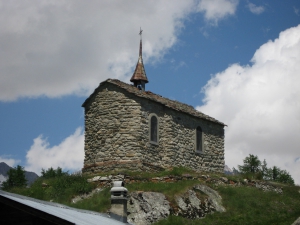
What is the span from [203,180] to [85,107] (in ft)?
30.8

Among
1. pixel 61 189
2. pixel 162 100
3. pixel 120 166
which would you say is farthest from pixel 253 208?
pixel 61 189

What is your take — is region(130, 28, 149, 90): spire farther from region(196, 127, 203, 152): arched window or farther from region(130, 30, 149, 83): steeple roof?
region(196, 127, 203, 152): arched window

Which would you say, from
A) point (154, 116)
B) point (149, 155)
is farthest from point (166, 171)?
point (154, 116)

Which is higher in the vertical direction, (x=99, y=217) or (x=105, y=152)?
(x=105, y=152)

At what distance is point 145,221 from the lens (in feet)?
94.4

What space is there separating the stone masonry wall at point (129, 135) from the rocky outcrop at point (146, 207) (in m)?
4.54

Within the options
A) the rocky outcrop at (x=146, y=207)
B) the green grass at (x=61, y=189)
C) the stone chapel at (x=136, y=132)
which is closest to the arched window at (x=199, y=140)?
the stone chapel at (x=136, y=132)

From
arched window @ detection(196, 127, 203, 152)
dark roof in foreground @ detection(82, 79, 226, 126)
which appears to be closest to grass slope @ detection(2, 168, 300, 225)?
arched window @ detection(196, 127, 203, 152)

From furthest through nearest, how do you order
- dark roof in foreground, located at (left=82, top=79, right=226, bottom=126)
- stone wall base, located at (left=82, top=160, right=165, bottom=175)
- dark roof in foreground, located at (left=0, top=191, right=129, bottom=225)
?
dark roof in foreground, located at (left=82, top=79, right=226, bottom=126) < stone wall base, located at (left=82, top=160, right=165, bottom=175) < dark roof in foreground, located at (left=0, top=191, right=129, bottom=225)

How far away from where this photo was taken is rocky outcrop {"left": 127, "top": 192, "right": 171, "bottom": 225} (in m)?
28.9


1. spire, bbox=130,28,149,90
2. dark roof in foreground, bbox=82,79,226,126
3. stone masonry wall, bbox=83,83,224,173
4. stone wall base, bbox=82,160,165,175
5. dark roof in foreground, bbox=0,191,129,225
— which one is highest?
spire, bbox=130,28,149,90

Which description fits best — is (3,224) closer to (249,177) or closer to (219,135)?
(249,177)

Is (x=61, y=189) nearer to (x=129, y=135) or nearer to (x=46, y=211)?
(x=129, y=135)

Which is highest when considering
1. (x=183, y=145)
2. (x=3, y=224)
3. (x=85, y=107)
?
(x=85, y=107)
